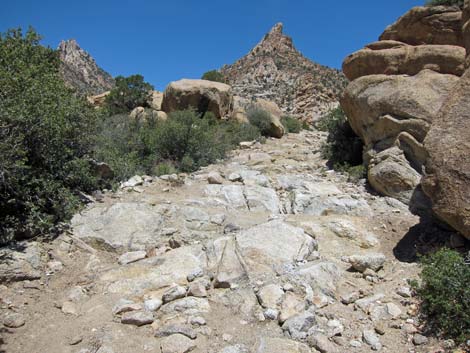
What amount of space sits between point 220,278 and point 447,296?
207cm

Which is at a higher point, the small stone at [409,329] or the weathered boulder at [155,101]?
the weathered boulder at [155,101]

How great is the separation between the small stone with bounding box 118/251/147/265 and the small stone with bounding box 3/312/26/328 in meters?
1.21

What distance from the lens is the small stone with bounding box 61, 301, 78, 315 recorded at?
3.42m

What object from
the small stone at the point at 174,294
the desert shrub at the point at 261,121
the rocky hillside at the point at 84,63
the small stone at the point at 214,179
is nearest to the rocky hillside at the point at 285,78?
the desert shrub at the point at 261,121

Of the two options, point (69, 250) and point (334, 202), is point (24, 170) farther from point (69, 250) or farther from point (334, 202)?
point (334, 202)

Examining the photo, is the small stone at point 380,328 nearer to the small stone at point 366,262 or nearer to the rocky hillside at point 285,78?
the small stone at point 366,262

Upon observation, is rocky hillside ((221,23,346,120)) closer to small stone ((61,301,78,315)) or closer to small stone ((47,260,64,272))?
small stone ((47,260,64,272))

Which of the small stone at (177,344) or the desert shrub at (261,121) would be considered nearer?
the small stone at (177,344)

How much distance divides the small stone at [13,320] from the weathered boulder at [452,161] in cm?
423

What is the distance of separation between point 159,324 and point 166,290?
Result: 1.72ft

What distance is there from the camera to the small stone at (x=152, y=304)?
3.40m

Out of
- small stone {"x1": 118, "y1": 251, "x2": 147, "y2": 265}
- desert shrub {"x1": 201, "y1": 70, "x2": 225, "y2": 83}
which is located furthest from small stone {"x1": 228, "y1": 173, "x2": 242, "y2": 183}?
desert shrub {"x1": 201, "y1": 70, "x2": 225, "y2": 83}

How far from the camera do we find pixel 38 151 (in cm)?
511

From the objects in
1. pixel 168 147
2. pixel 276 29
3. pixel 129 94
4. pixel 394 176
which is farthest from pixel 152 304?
pixel 276 29
